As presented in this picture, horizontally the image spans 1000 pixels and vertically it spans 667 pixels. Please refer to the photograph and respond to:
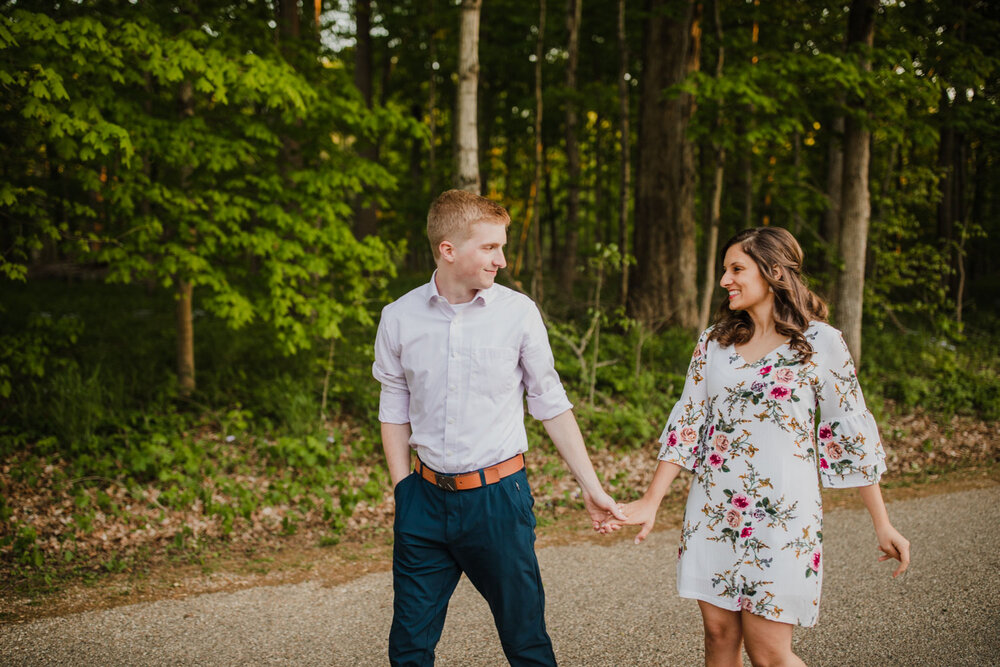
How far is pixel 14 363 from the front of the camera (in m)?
5.93

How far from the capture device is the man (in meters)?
2.35

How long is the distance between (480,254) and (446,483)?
2.72 ft

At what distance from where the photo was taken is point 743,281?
240cm

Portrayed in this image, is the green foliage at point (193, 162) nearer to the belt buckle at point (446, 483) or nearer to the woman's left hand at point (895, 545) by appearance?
the belt buckle at point (446, 483)

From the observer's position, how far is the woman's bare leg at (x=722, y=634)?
2.38m

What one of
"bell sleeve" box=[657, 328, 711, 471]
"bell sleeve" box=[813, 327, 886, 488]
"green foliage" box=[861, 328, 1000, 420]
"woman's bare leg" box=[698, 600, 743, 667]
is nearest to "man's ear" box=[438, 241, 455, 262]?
"bell sleeve" box=[657, 328, 711, 471]

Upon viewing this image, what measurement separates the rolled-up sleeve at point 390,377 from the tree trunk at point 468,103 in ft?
13.8

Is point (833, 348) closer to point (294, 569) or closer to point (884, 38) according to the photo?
point (294, 569)

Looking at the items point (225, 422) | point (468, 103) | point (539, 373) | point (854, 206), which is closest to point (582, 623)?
point (539, 373)

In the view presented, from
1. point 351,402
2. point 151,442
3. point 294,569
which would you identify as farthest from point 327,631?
point 351,402

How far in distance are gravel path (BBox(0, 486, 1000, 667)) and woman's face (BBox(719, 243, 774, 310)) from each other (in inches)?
80.1

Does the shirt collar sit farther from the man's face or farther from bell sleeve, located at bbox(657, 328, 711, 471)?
bell sleeve, located at bbox(657, 328, 711, 471)

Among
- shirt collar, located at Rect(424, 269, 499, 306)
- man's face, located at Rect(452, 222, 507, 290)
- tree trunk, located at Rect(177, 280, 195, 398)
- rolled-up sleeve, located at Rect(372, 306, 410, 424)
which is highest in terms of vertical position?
man's face, located at Rect(452, 222, 507, 290)

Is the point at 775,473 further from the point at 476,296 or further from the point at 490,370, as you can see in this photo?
the point at 476,296
